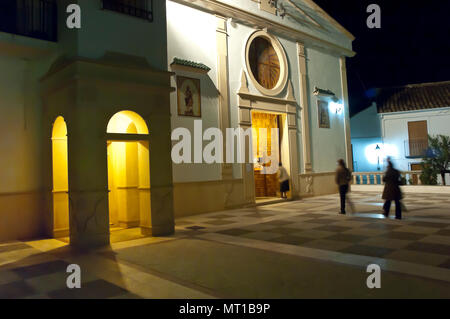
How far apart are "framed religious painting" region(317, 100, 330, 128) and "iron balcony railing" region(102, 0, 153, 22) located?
11.2 metres

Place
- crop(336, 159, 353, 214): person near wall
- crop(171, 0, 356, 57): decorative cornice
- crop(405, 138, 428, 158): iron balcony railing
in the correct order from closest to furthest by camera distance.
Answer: crop(336, 159, 353, 214): person near wall
crop(171, 0, 356, 57): decorative cornice
crop(405, 138, 428, 158): iron balcony railing

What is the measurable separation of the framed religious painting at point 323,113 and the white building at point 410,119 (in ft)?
36.5

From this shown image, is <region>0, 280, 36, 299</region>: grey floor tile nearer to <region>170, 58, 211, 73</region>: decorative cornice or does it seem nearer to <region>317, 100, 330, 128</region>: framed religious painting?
<region>170, 58, 211, 73</region>: decorative cornice

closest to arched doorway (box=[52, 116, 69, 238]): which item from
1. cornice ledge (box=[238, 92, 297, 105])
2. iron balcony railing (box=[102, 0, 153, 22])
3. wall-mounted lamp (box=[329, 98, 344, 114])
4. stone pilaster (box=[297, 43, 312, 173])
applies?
iron balcony railing (box=[102, 0, 153, 22])

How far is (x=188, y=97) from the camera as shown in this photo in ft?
41.1

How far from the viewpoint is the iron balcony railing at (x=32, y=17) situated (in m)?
8.84

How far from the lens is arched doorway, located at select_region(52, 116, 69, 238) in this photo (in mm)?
9164

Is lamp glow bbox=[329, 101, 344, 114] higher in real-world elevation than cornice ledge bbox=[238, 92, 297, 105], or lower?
higher

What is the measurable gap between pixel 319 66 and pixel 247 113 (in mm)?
6412

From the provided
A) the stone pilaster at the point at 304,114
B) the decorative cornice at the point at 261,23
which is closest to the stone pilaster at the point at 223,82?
the decorative cornice at the point at 261,23

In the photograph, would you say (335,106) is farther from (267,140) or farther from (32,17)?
(32,17)

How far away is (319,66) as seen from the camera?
1867 centimetres

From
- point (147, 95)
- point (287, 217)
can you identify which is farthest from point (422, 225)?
point (147, 95)
